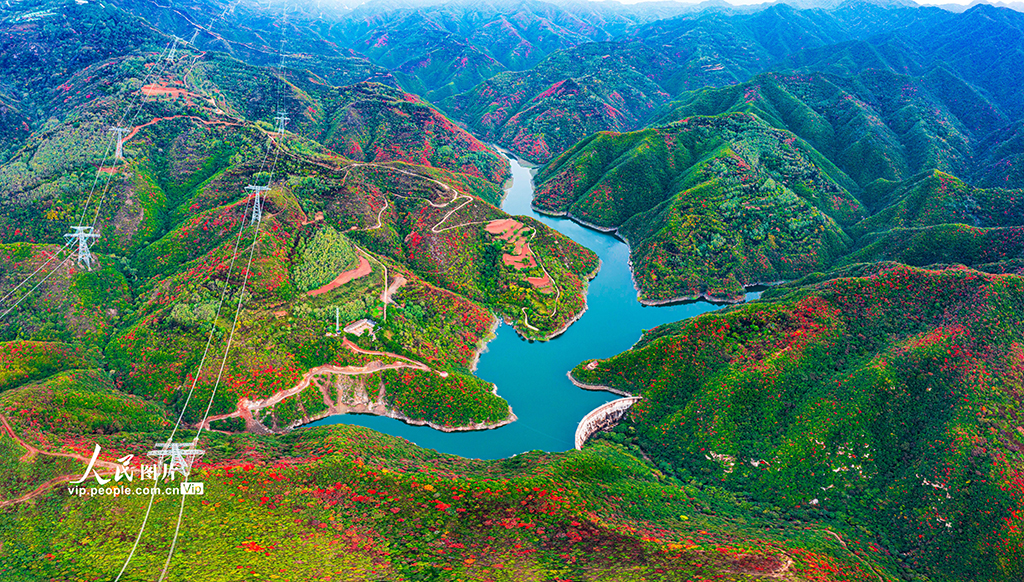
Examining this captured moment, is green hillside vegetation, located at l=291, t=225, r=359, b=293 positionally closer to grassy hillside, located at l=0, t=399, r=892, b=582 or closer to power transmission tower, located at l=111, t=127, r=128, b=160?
grassy hillside, located at l=0, t=399, r=892, b=582

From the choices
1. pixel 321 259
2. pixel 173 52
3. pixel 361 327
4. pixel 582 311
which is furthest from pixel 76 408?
pixel 173 52

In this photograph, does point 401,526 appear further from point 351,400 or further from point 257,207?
point 257,207

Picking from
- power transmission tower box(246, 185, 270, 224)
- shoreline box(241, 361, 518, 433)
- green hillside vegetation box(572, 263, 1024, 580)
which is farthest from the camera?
power transmission tower box(246, 185, 270, 224)

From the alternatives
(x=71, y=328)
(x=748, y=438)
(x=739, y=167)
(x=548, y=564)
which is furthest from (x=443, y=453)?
(x=739, y=167)

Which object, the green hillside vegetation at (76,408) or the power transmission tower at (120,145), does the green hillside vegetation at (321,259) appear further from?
the power transmission tower at (120,145)

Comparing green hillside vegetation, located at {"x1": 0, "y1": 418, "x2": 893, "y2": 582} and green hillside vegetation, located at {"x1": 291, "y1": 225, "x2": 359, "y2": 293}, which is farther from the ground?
green hillside vegetation, located at {"x1": 291, "y1": 225, "x2": 359, "y2": 293}

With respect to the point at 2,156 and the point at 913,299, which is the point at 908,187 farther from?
the point at 2,156

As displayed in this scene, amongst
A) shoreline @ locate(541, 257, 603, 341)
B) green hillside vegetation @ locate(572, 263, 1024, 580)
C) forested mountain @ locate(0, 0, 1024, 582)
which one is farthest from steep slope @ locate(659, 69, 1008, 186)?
green hillside vegetation @ locate(572, 263, 1024, 580)
